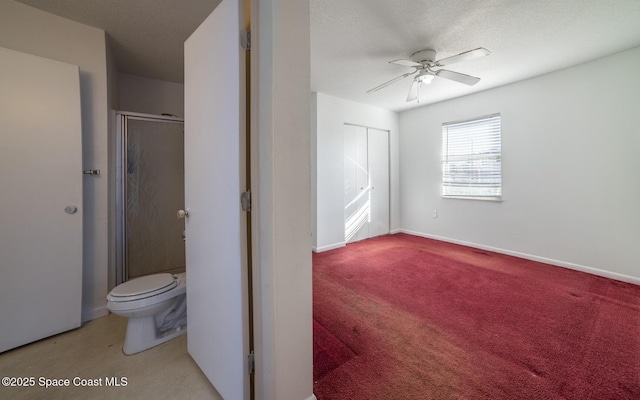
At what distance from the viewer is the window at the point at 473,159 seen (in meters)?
3.67

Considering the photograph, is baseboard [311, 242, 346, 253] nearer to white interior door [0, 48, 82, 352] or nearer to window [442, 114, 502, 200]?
window [442, 114, 502, 200]

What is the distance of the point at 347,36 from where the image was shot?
2.22 metres

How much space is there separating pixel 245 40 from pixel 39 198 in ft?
6.29

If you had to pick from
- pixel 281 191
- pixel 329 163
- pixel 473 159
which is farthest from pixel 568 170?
pixel 281 191

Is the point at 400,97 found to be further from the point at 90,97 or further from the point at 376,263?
the point at 90,97

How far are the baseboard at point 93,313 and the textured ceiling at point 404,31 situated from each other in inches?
93.6

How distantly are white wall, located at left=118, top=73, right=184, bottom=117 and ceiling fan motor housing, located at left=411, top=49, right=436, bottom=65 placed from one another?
296cm

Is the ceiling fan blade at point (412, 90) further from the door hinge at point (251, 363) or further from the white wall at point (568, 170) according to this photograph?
the door hinge at point (251, 363)

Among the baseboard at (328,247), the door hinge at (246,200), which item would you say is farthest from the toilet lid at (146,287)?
the baseboard at (328,247)

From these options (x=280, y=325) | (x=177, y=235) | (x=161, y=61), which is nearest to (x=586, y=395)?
(x=280, y=325)

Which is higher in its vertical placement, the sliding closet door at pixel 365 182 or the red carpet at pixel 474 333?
the sliding closet door at pixel 365 182

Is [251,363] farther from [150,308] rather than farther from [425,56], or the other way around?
[425,56]

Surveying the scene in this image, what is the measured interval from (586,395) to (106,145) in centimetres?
369

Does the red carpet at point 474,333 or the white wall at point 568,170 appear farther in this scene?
the white wall at point 568,170
